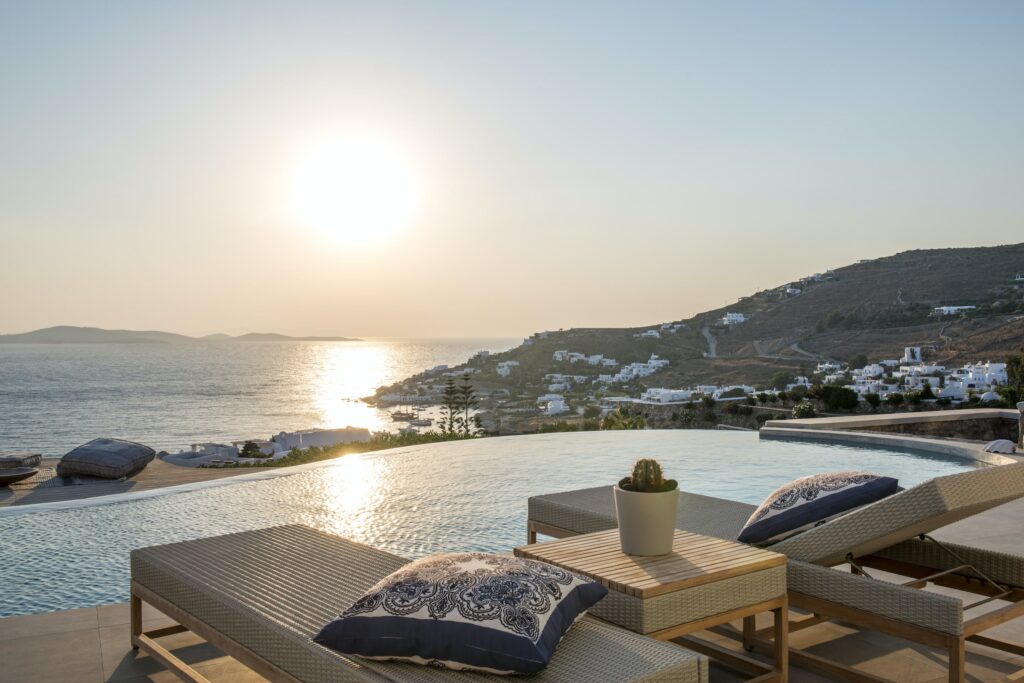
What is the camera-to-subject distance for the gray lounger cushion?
878 cm

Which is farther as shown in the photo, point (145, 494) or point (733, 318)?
→ point (733, 318)

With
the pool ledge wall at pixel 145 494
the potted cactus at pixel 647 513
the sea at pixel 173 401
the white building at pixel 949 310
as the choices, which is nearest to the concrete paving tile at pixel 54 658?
the potted cactus at pixel 647 513

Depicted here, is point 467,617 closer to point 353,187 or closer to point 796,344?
point 353,187

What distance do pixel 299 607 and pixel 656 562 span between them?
99 centimetres

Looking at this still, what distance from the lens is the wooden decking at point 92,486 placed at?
801 cm

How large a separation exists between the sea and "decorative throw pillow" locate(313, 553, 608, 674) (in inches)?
1249

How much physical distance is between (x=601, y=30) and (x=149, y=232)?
583 inches

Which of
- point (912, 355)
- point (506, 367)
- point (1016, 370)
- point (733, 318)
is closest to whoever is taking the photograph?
point (1016, 370)

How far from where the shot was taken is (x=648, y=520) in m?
2.38

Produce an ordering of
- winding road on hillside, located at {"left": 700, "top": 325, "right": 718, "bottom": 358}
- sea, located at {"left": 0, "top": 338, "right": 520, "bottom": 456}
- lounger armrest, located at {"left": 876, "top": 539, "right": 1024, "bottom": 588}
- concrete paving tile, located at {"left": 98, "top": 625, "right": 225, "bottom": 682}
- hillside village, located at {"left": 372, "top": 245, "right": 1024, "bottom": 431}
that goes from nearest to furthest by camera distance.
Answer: lounger armrest, located at {"left": 876, "top": 539, "right": 1024, "bottom": 588}, concrete paving tile, located at {"left": 98, "top": 625, "right": 225, "bottom": 682}, hillside village, located at {"left": 372, "top": 245, "right": 1024, "bottom": 431}, winding road on hillside, located at {"left": 700, "top": 325, "right": 718, "bottom": 358}, sea, located at {"left": 0, "top": 338, "right": 520, "bottom": 456}

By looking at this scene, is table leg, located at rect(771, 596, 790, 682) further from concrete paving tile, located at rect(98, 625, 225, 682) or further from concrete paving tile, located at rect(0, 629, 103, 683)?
concrete paving tile, located at rect(0, 629, 103, 683)

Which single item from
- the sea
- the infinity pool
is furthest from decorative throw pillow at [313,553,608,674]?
the sea

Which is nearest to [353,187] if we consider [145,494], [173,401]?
[145,494]

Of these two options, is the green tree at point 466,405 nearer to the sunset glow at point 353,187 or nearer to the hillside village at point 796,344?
the hillside village at point 796,344
